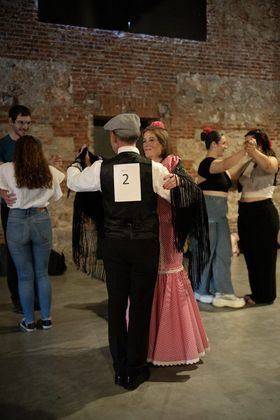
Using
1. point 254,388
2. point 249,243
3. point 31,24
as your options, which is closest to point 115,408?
point 254,388

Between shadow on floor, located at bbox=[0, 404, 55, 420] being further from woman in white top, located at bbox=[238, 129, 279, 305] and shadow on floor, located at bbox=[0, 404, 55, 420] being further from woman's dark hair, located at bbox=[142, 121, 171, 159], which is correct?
woman in white top, located at bbox=[238, 129, 279, 305]

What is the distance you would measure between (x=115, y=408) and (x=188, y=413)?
39 cm

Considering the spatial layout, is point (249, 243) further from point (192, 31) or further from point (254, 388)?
point (192, 31)

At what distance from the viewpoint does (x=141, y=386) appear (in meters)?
2.74

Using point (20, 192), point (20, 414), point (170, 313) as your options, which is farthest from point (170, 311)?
point (20, 192)

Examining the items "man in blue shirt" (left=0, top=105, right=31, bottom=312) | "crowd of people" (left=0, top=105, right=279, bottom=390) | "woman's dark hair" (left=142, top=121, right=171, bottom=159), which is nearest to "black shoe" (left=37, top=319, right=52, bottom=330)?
"crowd of people" (left=0, top=105, right=279, bottom=390)

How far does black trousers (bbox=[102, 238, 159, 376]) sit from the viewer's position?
260 centimetres

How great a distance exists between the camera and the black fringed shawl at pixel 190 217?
2.71 m

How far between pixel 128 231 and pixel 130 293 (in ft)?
1.25

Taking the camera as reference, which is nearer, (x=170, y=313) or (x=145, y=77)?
(x=170, y=313)

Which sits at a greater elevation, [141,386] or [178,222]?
[178,222]

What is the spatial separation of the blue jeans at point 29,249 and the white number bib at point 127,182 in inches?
53.0

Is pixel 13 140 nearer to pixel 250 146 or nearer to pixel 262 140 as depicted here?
pixel 250 146

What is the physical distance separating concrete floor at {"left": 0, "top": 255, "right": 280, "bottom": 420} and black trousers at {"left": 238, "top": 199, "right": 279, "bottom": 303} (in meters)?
0.26
